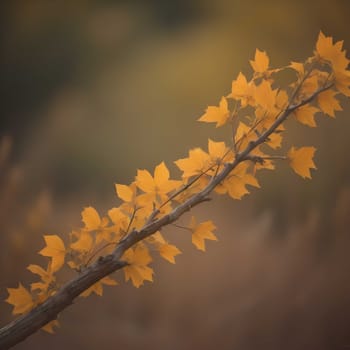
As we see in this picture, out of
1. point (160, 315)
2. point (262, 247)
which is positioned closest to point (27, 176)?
point (160, 315)

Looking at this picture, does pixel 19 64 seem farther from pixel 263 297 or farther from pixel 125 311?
pixel 263 297

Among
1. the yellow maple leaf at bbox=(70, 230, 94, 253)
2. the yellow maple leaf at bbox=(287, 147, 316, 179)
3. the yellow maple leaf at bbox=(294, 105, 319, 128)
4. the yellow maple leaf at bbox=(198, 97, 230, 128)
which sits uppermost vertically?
the yellow maple leaf at bbox=(198, 97, 230, 128)

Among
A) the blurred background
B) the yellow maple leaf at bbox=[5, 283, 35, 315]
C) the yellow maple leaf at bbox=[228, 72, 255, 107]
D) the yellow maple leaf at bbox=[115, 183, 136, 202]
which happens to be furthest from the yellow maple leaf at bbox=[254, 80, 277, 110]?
the blurred background

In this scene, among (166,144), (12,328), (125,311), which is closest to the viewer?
(12,328)

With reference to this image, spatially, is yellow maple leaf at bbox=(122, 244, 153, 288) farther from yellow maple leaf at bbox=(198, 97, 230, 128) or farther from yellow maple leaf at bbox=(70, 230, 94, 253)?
yellow maple leaf at bbox=(198, 97, 230, 128)

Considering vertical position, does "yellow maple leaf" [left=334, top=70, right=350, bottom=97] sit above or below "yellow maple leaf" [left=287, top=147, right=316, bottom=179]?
above

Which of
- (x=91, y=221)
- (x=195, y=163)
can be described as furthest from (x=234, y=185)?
(x=91, y=221)

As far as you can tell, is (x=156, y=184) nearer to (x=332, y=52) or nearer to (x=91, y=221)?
(x=91, y=221)
